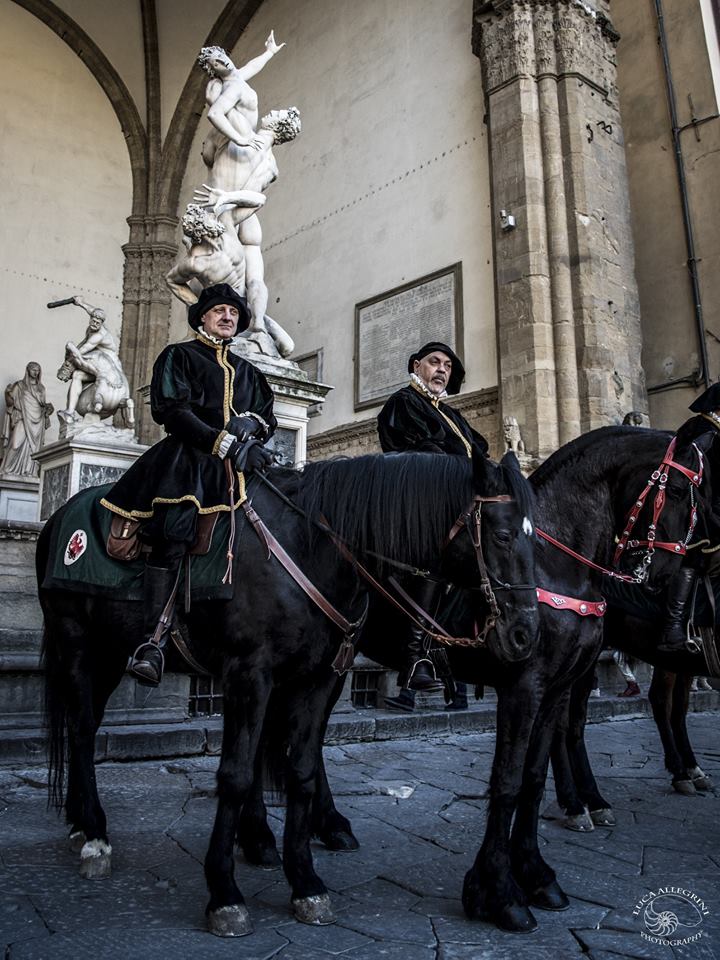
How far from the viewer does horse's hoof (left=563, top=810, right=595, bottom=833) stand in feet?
12.1

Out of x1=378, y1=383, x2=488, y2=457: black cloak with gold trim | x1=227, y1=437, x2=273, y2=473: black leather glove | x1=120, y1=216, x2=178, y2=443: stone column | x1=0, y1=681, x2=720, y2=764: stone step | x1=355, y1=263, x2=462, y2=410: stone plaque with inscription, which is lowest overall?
x1=0, y1=681, x2=720, y2=764: stone step

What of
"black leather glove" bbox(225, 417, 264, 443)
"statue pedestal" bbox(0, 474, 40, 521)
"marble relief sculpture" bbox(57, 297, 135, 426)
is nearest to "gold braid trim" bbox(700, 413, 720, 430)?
"black leather glove" bbox(225, 417, 264, 443)

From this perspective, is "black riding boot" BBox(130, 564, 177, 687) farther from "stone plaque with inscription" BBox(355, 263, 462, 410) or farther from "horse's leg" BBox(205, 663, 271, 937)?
"stone plaque with inscription" BBox(355, 263, 462, 410)

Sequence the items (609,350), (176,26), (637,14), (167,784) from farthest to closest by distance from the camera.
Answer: (176,26), (637,14), (609,350), (167,784)

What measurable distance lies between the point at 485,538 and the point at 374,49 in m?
14.7

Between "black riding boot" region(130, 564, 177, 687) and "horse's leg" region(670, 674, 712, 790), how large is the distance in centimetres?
316

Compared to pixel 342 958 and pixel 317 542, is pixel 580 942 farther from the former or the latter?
pixel 317 542

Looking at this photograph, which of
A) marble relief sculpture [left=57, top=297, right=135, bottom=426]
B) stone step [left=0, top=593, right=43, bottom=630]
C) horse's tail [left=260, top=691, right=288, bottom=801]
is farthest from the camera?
marble relief sculpture [left=57, top=297, right=135, bottom=426]

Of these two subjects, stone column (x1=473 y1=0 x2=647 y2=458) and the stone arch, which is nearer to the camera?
stone column (x1=473 y1=0 x2=647 y2=458)

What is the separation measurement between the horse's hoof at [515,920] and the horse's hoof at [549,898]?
0.19m

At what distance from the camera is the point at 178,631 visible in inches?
114

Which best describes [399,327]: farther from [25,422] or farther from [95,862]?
[95,862]

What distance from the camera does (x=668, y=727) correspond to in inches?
186

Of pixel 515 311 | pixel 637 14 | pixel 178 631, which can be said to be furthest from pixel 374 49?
pixel 178 631
